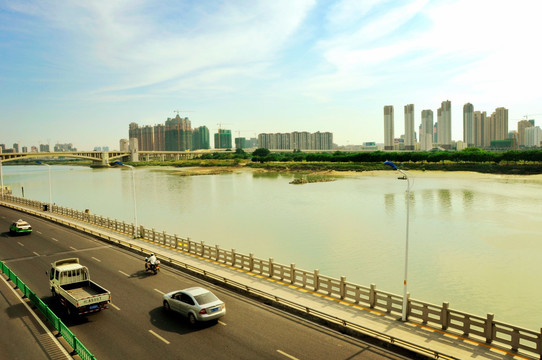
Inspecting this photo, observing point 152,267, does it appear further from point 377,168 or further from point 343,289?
point 377,168

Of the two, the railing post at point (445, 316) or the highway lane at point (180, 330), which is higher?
the railing post at point (445, 316)

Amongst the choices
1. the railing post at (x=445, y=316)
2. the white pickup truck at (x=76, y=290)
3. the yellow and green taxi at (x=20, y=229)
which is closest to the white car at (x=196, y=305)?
the white pickup truck at (x=76, y=290)

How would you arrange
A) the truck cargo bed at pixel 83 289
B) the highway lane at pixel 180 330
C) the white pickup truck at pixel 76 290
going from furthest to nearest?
the truck cargo bed at pixel 83 289
the white pickup truck at pixel 76 290
the highway lane at pixel 180 330

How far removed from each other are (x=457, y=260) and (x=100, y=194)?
74.9 metres

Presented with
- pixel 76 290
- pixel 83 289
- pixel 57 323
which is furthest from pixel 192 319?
pixel 76 290

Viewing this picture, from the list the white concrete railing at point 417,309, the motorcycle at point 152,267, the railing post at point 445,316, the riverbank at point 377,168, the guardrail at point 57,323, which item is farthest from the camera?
the riverbank at point 377,168

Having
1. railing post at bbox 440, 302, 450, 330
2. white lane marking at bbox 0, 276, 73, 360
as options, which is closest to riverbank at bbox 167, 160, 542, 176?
white lane marking at bbox 0, 276, 73, 360

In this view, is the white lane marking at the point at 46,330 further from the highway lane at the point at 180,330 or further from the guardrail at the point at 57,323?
the highway lane at the point at 180,330

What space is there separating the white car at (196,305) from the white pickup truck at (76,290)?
3066 millimetres

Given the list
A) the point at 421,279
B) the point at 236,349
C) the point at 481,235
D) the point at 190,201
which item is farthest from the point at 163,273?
the point at 190,201

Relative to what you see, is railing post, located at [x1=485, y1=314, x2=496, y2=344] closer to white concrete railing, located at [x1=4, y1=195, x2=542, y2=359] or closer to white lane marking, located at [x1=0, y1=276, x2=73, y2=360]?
white concrete railing, located at [x1=4, y1=195, x2=542, y2=359]

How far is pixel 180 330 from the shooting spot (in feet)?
50.5

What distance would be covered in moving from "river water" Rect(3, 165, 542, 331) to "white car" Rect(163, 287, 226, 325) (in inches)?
500

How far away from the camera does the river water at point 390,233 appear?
24.8 metres
